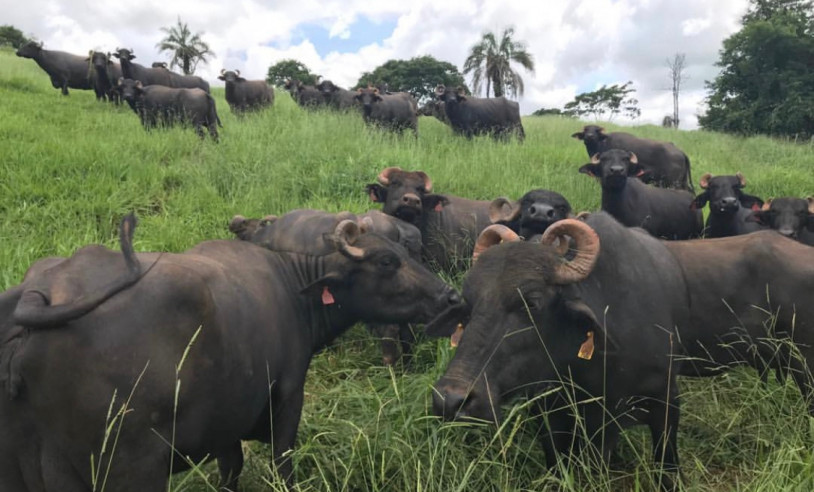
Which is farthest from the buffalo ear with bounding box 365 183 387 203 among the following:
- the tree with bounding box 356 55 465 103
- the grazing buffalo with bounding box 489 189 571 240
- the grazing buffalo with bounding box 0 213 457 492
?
the tree with bounding box 356 55 465 103

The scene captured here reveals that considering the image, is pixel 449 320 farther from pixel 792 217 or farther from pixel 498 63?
pixel 498 63

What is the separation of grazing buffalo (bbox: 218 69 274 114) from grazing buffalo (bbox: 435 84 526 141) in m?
5.56

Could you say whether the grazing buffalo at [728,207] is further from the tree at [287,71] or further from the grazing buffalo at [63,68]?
the tree at [287,71]

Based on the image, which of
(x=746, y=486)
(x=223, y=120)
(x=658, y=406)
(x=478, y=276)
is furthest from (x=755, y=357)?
(x=223, y=120)

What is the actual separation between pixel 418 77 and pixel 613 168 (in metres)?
42.5

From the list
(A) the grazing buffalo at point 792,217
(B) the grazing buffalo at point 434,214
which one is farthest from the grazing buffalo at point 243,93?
(A) the grazing buffalo at point 792,217

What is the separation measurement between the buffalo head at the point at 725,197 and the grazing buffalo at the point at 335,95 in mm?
12077

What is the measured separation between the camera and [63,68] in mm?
18328

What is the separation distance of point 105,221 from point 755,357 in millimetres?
7030

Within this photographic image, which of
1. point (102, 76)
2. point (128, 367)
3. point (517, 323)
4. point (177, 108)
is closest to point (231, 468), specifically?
point (128, 367)

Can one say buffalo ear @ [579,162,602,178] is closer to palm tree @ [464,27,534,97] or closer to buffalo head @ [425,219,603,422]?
buffalo head @ [425,219,603,422]

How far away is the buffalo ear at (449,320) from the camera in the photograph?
3247 mm

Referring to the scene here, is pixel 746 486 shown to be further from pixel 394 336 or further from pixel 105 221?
pixel 105 221

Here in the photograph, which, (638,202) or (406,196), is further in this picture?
(638,202)
